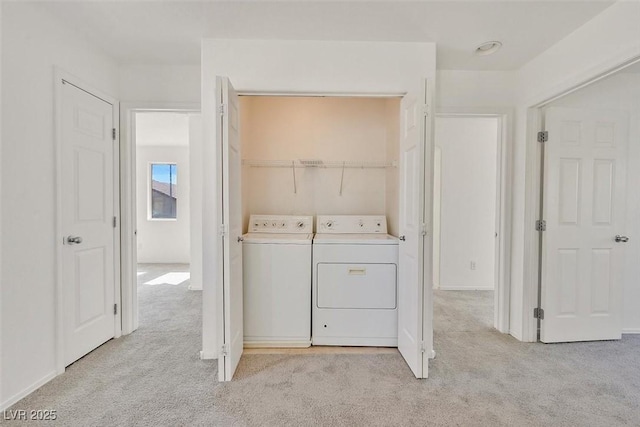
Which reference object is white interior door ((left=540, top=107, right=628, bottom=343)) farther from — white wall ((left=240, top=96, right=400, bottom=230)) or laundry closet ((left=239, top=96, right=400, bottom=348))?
A: white wall ((left=240, top=96, right=400, bottom=230))

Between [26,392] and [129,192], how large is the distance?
152 cm

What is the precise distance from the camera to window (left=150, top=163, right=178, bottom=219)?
5.96 metres

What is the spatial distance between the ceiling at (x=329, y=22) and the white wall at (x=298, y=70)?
0.07 m

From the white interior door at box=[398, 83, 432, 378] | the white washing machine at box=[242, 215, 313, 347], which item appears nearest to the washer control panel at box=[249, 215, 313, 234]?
the white washing machine at box=[242, 215, 313, 347]

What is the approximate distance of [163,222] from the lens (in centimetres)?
598

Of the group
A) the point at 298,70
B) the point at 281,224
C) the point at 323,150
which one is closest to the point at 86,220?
the point at 281,224

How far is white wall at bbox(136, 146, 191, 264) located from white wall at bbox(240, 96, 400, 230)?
11.6 feet

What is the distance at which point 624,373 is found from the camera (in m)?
2.05

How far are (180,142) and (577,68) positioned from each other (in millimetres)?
5734

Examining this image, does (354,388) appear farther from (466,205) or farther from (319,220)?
(466,205)

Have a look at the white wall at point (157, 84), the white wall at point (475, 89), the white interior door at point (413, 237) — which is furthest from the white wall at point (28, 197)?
the white wall at point (475, 89)

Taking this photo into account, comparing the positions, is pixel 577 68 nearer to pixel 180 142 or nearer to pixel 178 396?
pixel 178 396

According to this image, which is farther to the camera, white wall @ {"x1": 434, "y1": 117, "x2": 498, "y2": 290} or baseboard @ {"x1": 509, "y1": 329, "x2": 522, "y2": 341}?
white wall @ {"x1": 434, "y1": 117, "x2": 498, "y2": 290}

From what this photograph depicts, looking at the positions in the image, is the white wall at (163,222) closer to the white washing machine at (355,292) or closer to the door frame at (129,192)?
the door frame at (129,192)
